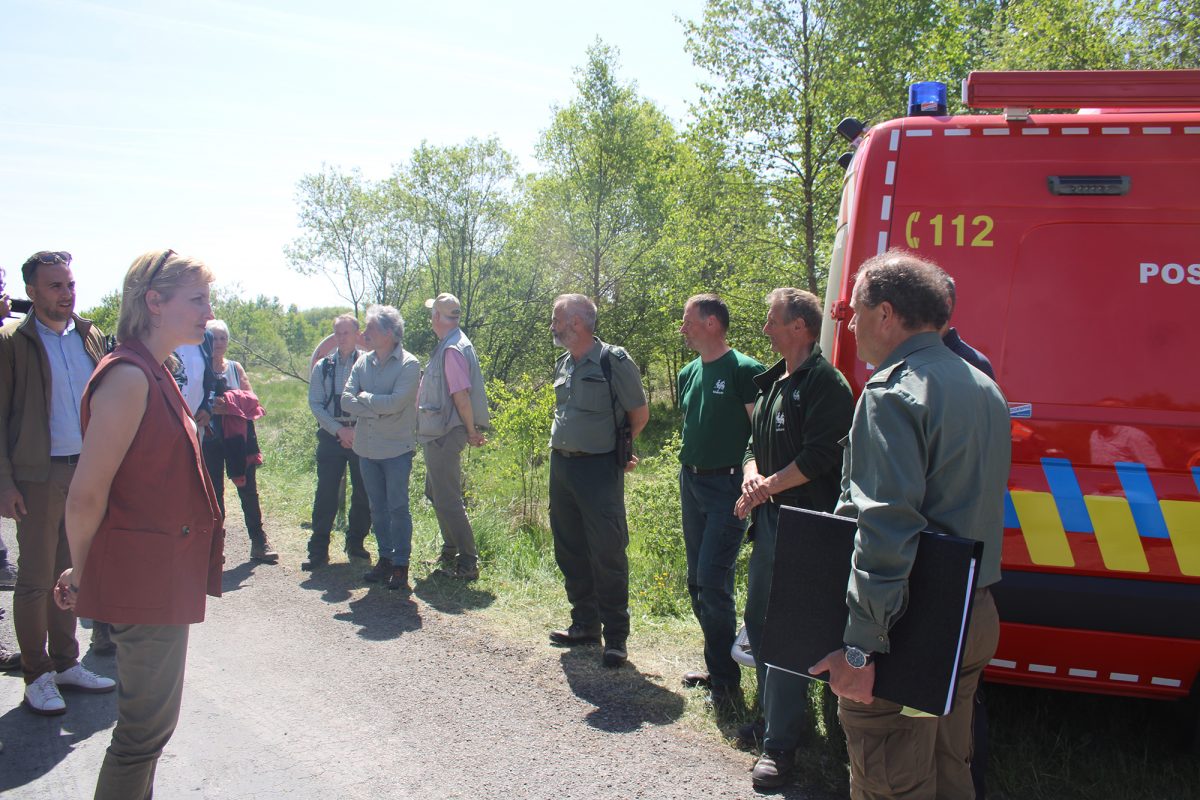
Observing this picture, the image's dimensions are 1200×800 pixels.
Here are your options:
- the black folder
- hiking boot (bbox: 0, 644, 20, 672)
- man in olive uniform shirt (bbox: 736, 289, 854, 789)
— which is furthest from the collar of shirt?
the black folder

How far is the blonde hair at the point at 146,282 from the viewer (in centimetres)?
279

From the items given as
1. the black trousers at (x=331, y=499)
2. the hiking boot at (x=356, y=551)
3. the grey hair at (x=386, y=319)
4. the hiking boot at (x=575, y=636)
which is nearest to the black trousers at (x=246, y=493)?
the black trousers at (x=331, y=499)

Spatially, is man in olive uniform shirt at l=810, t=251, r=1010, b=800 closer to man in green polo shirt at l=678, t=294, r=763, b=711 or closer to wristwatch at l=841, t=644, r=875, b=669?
wristwatch at l=841, t=644, r=875, b=669

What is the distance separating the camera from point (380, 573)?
6.48m

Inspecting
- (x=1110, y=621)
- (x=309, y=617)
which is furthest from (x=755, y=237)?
(x=1110, y=621)

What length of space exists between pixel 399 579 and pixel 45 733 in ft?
8.81

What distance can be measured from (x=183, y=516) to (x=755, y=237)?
1328 cm

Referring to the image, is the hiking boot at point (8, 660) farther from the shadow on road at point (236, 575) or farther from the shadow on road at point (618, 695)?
the shadow on road at point (618, 695)

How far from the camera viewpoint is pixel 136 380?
266 centimetres

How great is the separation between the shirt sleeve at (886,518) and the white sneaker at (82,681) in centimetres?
400

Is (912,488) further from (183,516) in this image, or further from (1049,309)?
(183,516)

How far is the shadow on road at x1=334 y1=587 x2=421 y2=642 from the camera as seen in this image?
5.42 metres

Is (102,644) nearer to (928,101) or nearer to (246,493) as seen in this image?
(246,493)

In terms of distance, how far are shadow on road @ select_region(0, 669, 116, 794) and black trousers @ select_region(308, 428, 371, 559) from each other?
2.64m
